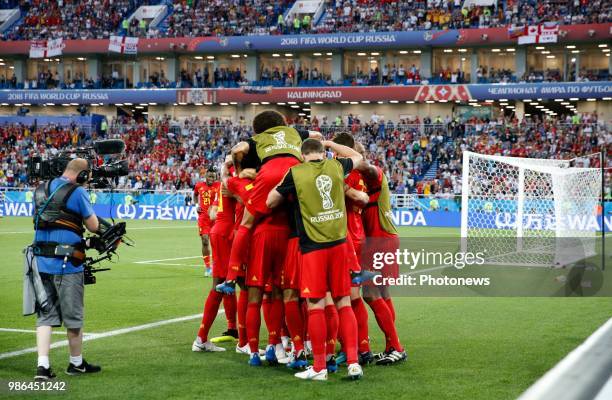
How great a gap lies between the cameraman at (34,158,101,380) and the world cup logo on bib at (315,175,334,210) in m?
2.04

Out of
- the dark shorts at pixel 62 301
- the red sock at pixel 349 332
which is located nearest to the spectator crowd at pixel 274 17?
the red sock at pixel 349 332

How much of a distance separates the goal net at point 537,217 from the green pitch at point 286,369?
4546mm

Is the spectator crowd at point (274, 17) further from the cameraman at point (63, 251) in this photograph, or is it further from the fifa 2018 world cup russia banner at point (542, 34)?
the cameraman at point (63, 251)

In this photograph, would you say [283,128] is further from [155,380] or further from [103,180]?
[155,380]

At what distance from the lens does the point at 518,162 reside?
1709 centimetres

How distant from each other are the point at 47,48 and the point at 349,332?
58743 millimetres

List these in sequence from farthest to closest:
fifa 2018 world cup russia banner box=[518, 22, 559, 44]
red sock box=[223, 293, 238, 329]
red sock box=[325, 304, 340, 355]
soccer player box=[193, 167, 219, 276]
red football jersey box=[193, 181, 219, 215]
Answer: fifa 2018 world cup russia banner box=[518, 22, 559, 44], red football jersey box=[193, 181, 219, 215], soccer player box=[193, 167, 219, 276], red sock box=[223, 293, 238, 329], red sock box=[325, 304, 340, 355]

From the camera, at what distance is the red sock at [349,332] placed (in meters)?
7.07

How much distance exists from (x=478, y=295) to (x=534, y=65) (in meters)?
46.0

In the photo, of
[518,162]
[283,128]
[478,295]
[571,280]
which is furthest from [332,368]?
[518,162]

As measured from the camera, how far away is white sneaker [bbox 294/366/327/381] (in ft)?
23.2

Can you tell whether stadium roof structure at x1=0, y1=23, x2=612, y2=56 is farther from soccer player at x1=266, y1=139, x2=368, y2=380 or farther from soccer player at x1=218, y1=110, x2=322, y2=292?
soccer player at x1=266, y1=139, x2=368, y2=380

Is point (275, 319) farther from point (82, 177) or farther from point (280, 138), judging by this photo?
point (82, 177)

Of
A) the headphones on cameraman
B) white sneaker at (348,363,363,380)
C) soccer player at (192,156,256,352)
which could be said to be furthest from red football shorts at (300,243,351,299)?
the headphones on cameraman
